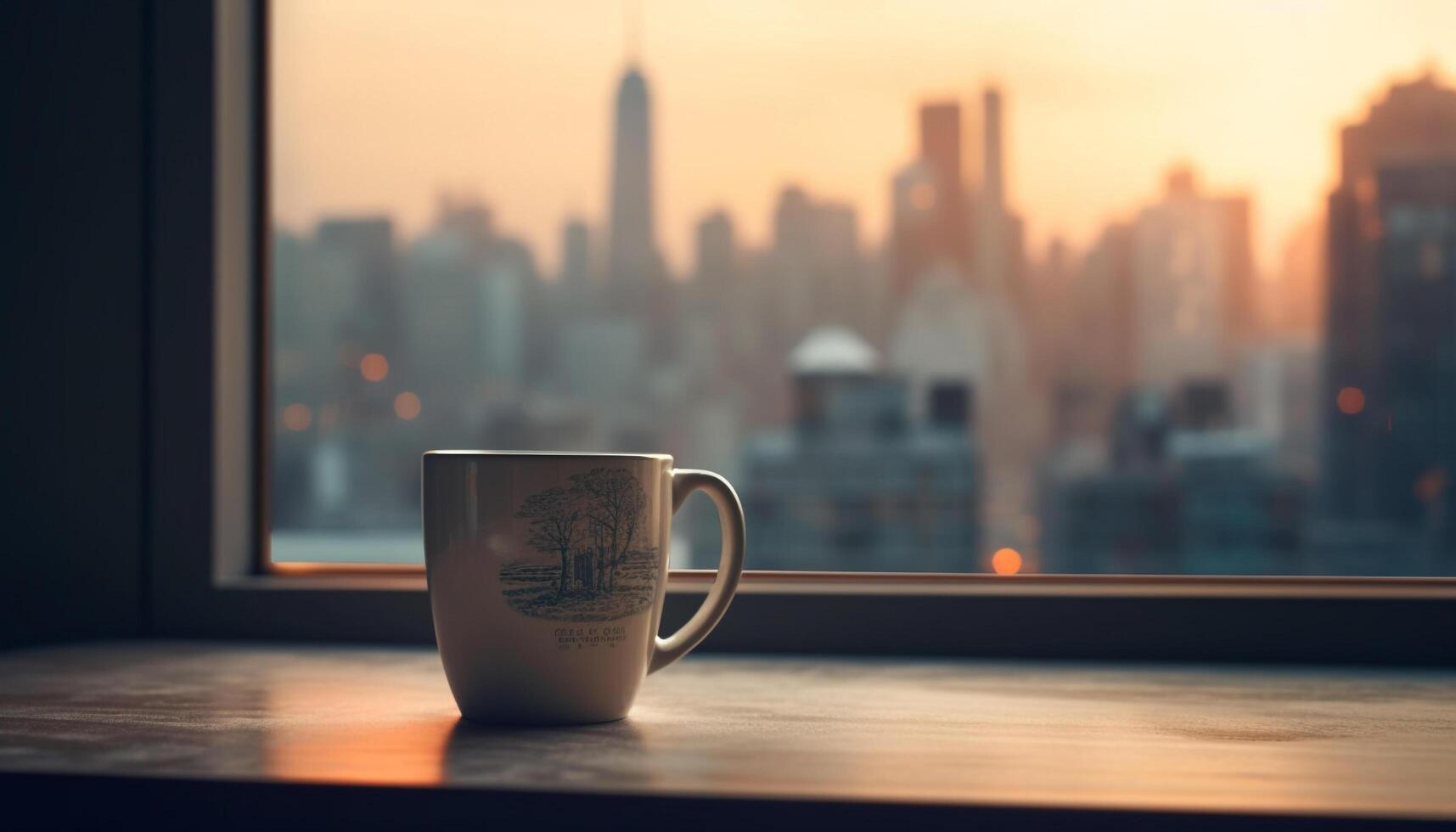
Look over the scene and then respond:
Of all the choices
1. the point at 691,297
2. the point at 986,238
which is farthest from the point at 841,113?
the point at 691,297

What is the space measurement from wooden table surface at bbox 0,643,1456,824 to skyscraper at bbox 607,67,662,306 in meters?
10.1

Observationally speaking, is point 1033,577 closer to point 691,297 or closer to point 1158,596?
point 1158,596

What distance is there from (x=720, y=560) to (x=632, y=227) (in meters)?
12.9

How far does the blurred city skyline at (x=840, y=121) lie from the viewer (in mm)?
7594

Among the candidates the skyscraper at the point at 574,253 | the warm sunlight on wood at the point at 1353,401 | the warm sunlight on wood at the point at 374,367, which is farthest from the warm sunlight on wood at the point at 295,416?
the skyscraper at the point at 574,253

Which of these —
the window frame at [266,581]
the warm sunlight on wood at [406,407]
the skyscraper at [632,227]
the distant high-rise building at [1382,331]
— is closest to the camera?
the window frame at [266,581]

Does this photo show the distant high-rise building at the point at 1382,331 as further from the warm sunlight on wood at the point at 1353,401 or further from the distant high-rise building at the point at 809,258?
the warm sunlight on wood at the point at 1353,401

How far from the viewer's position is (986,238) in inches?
708

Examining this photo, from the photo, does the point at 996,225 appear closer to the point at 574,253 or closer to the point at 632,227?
the point at 632,227

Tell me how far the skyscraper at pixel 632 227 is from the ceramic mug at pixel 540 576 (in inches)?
401

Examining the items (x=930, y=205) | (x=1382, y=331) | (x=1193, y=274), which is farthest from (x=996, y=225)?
(x=1382, y=331)

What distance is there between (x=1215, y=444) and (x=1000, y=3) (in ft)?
77.0

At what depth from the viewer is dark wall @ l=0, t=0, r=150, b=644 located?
74cm

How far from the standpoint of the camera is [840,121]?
17.9m
